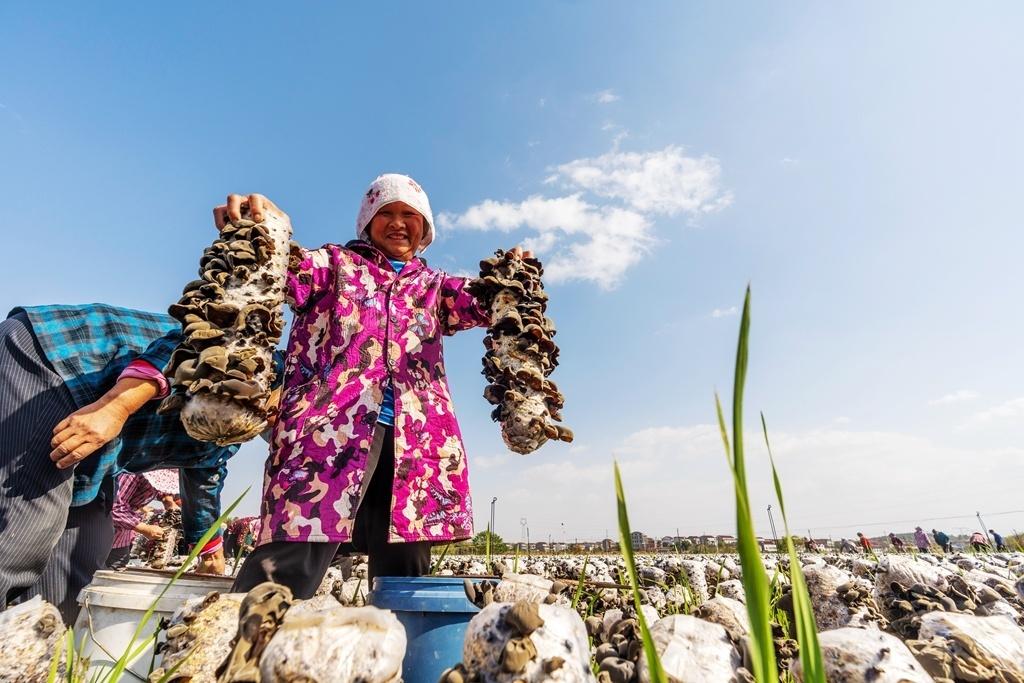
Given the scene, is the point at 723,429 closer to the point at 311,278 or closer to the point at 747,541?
the point at 747,541

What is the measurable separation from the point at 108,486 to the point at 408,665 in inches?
96.5

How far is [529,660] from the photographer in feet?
2.89

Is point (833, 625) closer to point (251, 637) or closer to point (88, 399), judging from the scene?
point (251, 637)

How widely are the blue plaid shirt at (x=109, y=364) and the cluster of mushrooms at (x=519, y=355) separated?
145 centimetres

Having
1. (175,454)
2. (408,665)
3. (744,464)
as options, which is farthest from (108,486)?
(744,464)

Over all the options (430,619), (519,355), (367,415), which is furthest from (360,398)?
(430,619)

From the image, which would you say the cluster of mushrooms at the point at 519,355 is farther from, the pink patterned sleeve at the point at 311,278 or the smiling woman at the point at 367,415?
the pink patterned sleeve at the point at 311,278

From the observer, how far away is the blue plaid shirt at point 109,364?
2.42 metres

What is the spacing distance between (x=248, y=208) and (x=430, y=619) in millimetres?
1351

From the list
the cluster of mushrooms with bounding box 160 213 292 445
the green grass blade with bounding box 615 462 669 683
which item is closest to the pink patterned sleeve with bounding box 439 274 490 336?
the cluster of mushrooms with bounding box 160 213 292 445

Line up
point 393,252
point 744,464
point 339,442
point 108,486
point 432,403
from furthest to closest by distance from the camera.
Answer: point 108,486
point 393,252
point 432,403
point 339,442
point 744,464

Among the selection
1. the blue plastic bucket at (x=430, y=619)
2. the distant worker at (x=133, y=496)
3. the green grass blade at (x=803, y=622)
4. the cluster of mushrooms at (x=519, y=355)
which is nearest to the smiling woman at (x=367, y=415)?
the blue plastic bucket at (x=430, y=619)

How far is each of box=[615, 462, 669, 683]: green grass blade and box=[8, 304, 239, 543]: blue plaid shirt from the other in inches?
86.4

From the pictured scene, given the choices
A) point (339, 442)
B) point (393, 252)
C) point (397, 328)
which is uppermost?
point (393, 252)
